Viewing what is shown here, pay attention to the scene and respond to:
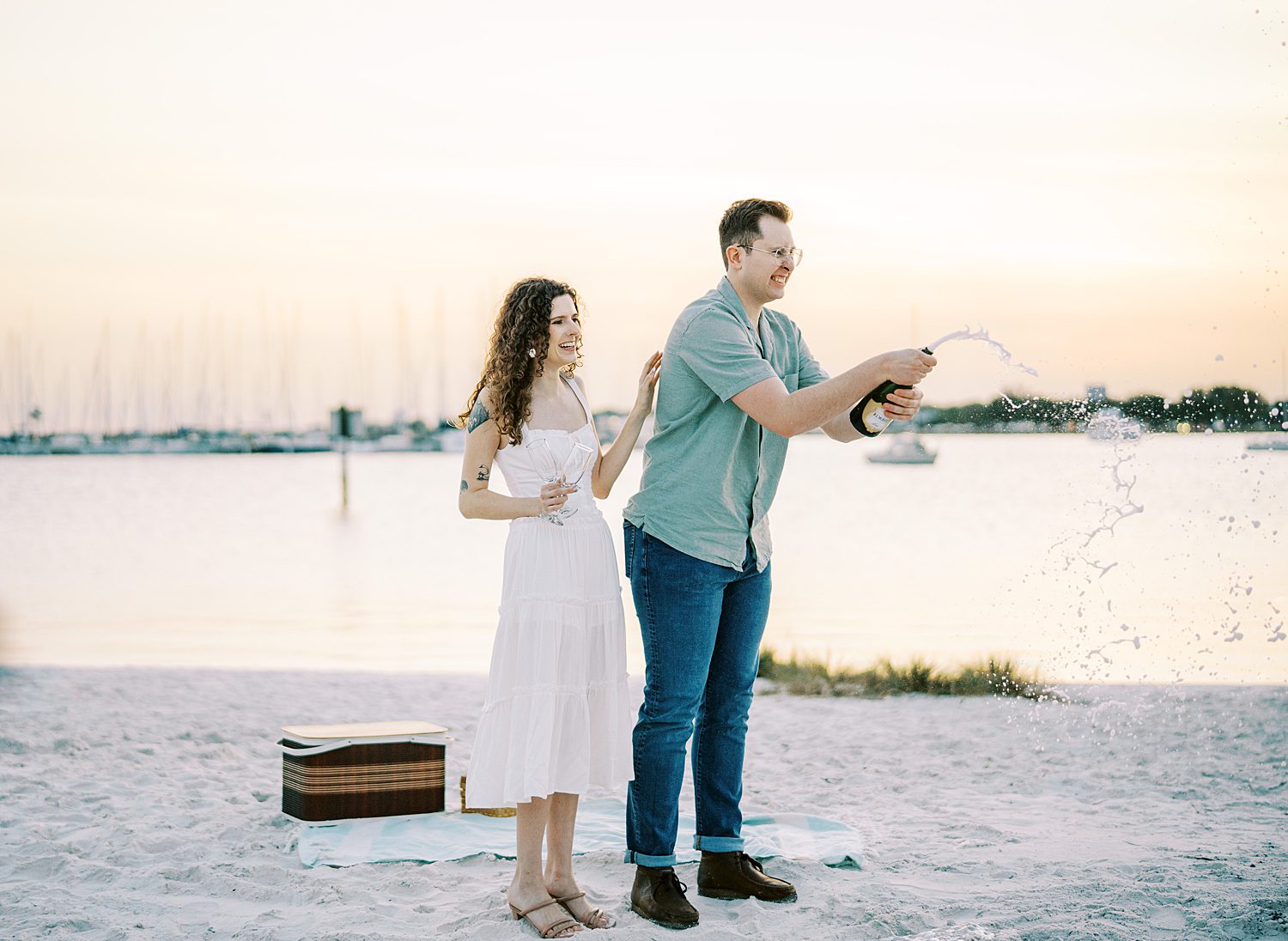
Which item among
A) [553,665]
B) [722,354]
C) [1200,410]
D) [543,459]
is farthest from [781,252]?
[1200,410]

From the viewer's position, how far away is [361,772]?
184 inches

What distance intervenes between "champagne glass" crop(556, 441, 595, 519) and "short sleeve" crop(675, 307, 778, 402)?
389 millimetres

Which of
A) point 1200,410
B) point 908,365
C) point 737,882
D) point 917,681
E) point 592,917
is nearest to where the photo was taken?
point 908,365

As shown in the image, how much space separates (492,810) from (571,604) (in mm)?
1568

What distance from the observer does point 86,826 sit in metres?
4.54

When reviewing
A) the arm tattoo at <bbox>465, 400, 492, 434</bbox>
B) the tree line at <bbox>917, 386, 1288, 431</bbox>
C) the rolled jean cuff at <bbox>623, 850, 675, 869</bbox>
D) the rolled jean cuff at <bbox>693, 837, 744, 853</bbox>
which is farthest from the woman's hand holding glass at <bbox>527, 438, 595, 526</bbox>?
the tree line at <bbox>917, 386, 1288, 431</bbox>

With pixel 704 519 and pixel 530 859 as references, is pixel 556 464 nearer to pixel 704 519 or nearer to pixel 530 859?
pixel 704 519

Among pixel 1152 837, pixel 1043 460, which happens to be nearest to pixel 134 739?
pixel 1152 837

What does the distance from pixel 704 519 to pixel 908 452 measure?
2272 inches

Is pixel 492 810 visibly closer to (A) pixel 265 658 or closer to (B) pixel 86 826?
(B) pixel 86 826

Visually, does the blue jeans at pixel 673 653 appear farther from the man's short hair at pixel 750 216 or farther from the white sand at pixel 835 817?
the man's short hair at pixel 750 216

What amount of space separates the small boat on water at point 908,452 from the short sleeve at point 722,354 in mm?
56655

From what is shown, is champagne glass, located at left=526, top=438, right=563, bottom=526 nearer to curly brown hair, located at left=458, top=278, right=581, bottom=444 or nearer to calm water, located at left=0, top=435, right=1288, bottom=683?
curly brown hair, located at left=458, top=278, right=581, bottom=444

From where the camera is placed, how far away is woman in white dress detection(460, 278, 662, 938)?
11.4 feet
